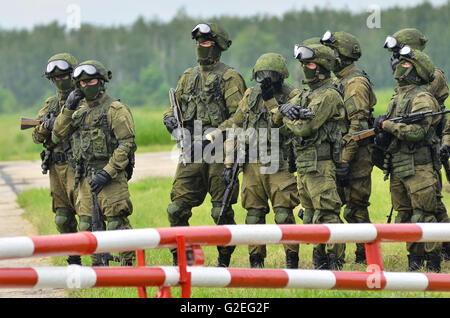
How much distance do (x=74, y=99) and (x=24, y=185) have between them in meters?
11.0

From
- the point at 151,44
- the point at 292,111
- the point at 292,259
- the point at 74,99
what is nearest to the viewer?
the point at 292,111

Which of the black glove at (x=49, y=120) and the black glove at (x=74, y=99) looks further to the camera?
the black glove at (x=49, y=120)

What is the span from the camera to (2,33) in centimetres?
6938

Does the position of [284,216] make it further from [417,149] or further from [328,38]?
[328,38]

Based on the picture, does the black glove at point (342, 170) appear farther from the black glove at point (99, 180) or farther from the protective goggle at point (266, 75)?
the black glove at point (99, 180)

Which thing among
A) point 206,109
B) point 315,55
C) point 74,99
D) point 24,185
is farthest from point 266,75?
point 24,185

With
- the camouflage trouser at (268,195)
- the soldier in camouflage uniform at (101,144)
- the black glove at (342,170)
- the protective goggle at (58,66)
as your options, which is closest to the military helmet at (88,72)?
the soldier in camouflage uniform at (101,144)

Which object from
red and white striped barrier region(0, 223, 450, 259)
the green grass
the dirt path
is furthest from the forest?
red and white striped barrier region(0, 223, 450, 259)

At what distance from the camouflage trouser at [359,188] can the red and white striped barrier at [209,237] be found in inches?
152

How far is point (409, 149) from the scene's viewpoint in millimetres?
10773

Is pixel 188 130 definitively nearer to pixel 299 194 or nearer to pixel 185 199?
pixel 185 199

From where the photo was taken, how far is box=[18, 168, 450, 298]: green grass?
845 cm

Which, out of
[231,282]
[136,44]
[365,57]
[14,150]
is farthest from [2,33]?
[231,282]

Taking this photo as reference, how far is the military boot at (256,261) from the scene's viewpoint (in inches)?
436
